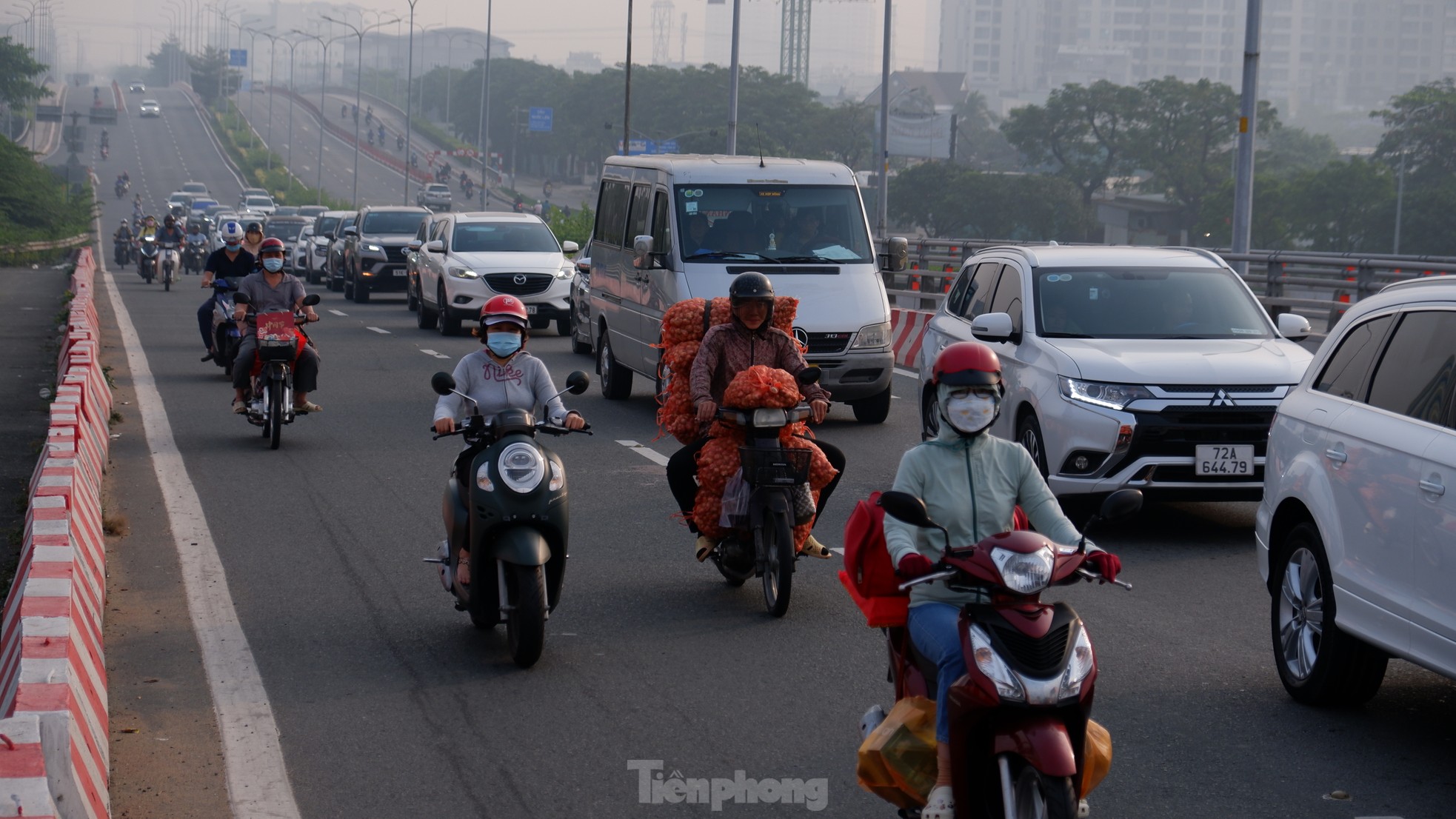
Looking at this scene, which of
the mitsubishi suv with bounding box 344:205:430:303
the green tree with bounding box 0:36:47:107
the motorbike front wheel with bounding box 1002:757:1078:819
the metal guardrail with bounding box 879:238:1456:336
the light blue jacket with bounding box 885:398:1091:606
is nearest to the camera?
the motorbike front wheel with bounding box 1002:757:1078:819

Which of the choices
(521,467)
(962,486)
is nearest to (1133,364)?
(521,467)

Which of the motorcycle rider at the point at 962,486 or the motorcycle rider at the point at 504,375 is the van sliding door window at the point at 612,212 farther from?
the motorcycle rider at the point at 962,486

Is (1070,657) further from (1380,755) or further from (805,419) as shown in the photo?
(805,419)

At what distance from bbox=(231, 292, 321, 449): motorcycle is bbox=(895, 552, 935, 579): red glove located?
9.76m

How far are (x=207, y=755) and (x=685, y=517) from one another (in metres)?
3.04

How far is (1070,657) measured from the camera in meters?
4.17

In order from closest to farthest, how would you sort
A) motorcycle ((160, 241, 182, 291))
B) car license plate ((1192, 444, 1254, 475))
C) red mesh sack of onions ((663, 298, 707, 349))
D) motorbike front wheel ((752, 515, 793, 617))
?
1. motorbike front wheel ((752, 515, 793, 617))
2. red mesh sack of onions ((663, 298, 707, 349))
3. car license plate ((1192, 444, 1254, 475))
4. motorcycle ((160, 241, 182, 291))

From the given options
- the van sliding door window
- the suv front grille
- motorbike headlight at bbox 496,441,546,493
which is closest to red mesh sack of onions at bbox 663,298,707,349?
motorbike headlight at bbox 496,441,546,493

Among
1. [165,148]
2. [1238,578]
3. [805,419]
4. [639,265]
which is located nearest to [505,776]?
[805,419]

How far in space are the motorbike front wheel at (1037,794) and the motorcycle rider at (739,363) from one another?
12.5 ft

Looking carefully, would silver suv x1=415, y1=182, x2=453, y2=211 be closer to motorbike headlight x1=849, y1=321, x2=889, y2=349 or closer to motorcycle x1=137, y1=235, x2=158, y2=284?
motorcycle x1=137, y1=235, x2=158, y2=284

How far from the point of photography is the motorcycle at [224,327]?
666 inches

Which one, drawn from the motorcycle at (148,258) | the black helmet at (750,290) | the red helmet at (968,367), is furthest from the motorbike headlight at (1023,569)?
the motorcycle at (148,258)

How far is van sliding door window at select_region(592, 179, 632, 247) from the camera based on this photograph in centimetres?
1691
